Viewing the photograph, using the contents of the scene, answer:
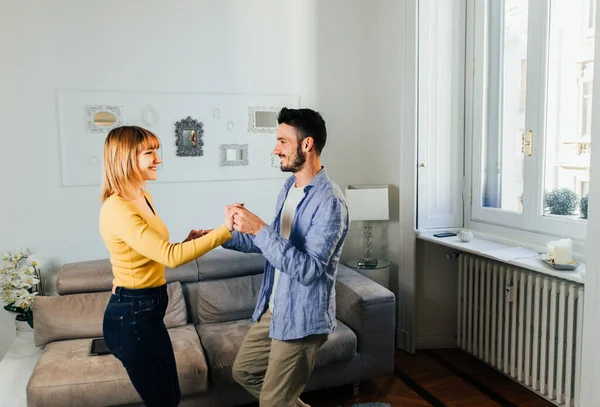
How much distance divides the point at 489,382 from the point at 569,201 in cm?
124

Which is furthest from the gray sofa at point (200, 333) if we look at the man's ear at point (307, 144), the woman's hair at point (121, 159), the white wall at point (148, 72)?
the man's ear at point (307, 144)

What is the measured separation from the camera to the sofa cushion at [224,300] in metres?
3.20

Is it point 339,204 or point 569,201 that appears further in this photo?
point 569,201

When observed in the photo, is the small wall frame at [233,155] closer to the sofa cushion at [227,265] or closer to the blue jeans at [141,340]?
the sofa cushion at [227,265]

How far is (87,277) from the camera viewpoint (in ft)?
10.3

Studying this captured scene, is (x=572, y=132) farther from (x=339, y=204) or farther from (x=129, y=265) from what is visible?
(x=129, y=265)

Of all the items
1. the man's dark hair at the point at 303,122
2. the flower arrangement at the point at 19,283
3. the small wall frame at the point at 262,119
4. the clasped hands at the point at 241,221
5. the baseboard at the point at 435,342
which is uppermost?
the small wall frame at the point at 262,119

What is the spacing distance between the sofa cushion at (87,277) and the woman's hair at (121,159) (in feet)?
4.90

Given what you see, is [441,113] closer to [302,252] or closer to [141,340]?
[302,252]

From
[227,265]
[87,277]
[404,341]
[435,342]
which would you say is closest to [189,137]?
[227,265]

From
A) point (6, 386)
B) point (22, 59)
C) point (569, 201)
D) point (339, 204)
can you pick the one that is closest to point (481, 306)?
point (569, 201)

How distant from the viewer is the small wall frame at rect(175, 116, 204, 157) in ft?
11.7

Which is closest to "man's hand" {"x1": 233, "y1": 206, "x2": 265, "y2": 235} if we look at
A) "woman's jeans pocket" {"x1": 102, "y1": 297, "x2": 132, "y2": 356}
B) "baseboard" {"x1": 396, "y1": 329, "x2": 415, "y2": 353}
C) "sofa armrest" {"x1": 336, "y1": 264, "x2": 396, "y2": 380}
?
"woman's jeans pocket" {"x1": 102, "y1": 297, "x2": 132, "y2": 356}

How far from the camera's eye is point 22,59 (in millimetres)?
3244
